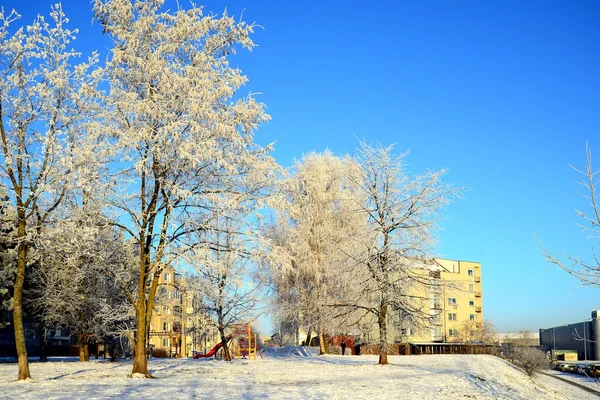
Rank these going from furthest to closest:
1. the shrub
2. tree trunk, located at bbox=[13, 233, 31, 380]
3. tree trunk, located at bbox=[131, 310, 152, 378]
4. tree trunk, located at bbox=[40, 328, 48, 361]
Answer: the shrub → tree trunk, located at bbox=[40, 328, 48, 361] → tree trunk, located at bbox=[131, 310, 152, 378] → tree trunk, located at bbox=[13, 233, 31, 380]

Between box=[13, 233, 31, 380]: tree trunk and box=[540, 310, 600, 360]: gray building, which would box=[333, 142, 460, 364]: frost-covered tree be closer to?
box=[13, 233, 31, 380]: tree trunk

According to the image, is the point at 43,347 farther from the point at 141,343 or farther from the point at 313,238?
the point at 141,343

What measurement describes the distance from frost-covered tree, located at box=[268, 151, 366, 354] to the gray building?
7241cm

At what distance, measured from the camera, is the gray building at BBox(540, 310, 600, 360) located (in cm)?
10619

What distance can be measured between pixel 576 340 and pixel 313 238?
278 feet

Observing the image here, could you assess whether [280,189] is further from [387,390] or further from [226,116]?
[387,390]

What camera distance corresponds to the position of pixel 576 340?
370 ft

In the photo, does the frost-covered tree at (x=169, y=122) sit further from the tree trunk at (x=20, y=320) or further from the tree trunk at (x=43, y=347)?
the tree trunk at (x=43, y=347)

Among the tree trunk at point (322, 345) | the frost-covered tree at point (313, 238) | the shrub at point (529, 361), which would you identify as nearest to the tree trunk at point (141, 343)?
the frost-covered tree at point (313, 238)

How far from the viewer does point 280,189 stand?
21.6 meters

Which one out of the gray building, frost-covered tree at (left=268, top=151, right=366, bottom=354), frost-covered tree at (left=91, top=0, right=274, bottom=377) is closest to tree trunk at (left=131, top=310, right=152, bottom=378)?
frost-covered tree at (left=91, top=0, right=274, bottom=377)

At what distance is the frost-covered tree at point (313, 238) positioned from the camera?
43.9m

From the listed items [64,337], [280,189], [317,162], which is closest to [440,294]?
[280,189]

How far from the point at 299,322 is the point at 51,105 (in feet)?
95.7
